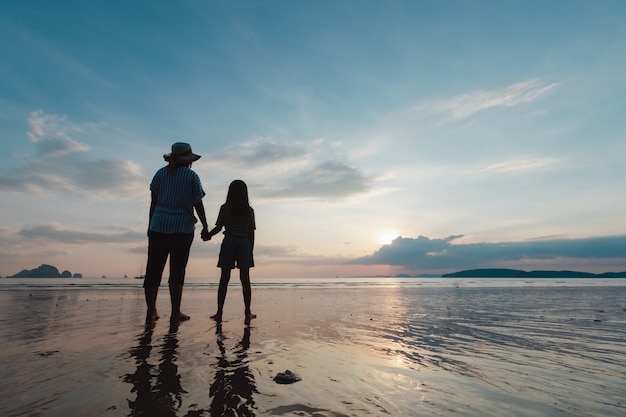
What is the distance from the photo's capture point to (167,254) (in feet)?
18.5

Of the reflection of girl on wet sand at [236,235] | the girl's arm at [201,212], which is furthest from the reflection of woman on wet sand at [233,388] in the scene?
the reflection of girl on wet sand at [236,235]

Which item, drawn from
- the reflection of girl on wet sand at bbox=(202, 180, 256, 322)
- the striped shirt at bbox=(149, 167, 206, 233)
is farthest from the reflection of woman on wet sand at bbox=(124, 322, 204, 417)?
the reflection of girl on wet sand at bbox=(202, 180, 256, 322)

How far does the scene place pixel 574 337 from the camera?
5098 millimetres

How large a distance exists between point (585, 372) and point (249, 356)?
3056mm

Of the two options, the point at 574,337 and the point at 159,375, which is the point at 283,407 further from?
the point at 574,337

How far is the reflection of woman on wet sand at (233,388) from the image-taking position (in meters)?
2.00

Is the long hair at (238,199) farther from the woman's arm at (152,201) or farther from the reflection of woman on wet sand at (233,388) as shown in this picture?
the reflection of woman on wet sand at (233,388)

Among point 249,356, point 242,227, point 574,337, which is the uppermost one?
point 242,227

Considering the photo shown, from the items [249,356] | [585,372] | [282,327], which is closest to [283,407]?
[249,356]

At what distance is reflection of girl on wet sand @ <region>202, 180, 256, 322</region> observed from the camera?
688cm

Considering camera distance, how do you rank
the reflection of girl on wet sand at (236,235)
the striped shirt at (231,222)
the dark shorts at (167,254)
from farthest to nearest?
the striped shirt at (231,222) → the reflection of girl on wet sand at (236,235) → the dark shorts at (167,254)

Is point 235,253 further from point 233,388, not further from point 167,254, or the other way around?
point 233,388

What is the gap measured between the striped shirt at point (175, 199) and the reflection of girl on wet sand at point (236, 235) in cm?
114

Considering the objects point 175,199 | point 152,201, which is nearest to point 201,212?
point 175,199
